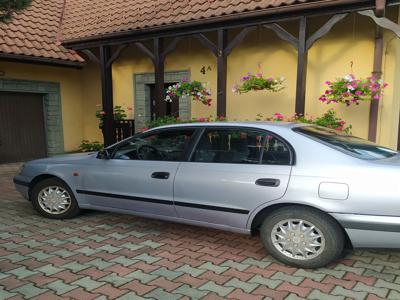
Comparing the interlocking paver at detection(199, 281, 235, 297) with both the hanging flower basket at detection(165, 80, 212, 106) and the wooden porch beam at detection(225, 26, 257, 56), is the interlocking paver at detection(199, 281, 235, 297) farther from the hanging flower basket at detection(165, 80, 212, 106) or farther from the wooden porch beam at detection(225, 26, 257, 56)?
the wooden porch beam at detection(225, 26, 257, 56)

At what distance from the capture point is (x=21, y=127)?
10023 millimetres

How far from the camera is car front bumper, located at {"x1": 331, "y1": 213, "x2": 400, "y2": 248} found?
2.90 metres

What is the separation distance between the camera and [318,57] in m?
7.55

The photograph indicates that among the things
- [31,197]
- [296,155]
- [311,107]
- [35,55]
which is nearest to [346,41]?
[311,107]

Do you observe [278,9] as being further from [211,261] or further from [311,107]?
[211,261]

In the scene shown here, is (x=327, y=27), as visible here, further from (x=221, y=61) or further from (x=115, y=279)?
(x=115, y=279)

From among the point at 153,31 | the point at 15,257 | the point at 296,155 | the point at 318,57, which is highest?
the point at 153,31

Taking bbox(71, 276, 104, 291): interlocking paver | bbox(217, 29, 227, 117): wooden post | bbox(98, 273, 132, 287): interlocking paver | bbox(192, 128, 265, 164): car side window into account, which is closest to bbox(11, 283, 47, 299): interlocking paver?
bbox(71, 276, 104, 291): interlocking paver

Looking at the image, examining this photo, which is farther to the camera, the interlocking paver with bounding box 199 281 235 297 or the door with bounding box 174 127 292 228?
the door with bounding box 174 127 292 228

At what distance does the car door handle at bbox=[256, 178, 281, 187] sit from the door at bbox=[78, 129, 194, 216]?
97 centimetres

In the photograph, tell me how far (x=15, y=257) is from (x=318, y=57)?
665 centimetres

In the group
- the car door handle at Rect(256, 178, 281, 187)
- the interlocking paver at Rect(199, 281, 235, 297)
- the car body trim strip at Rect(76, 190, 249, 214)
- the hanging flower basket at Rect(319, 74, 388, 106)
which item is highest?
the hanging flower basket at Rect(319, 74, 388, 106)

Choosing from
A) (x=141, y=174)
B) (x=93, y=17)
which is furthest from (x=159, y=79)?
(x=141, y=174)

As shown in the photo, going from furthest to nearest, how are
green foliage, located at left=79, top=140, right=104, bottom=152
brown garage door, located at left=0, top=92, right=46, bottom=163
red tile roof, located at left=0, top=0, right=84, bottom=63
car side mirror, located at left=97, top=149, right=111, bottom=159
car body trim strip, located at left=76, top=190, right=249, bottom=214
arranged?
green foliage, located at left=79, top=140, right=104, bottom=152 < brown garage door, located at left=0, top=92, right=46, bottom=163 < red tile roof, located at left=0, top=0, right=84, bottom=63 < car side mirror, located at left=97, top=149, right=111, bottom=159 < car body trim strip, located at left=76, top=190, right=249, bottom=214
